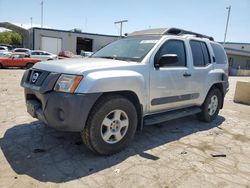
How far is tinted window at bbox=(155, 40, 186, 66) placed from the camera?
14.2 feet

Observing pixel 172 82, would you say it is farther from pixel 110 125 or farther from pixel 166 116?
pixel 110 125

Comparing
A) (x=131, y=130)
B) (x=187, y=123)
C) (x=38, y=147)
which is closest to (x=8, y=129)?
(x=38, y=147)

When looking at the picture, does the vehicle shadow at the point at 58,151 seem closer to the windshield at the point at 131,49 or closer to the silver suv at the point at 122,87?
the silver suv at the point at 122,87

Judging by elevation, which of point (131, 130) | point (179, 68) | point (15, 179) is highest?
point (179, 68)

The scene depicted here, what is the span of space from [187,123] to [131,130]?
2.39 meters

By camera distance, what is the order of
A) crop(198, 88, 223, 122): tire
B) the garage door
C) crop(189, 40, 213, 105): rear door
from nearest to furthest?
1. crop(189, 40, 213, 105): rear door
2. crop(198, 88, 223, 122): tire
3. the garage door

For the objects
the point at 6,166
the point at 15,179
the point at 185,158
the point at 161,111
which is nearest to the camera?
the point at 15,179

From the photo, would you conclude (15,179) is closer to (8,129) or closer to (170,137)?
→ (8,129)

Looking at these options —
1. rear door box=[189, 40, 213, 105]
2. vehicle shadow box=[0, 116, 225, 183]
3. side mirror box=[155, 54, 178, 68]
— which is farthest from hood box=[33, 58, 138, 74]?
rear door box=[189, 40, 213, 105]

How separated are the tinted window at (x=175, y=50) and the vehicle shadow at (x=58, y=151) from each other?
1480mm

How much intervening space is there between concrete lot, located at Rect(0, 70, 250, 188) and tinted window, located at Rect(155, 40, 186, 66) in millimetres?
1494

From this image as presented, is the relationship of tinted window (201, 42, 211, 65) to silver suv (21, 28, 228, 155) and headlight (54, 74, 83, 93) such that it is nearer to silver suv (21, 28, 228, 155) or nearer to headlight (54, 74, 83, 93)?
silver suv (21, 28, 228, 155)

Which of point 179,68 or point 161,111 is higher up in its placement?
point 179,68

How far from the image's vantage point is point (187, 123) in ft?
19.1
